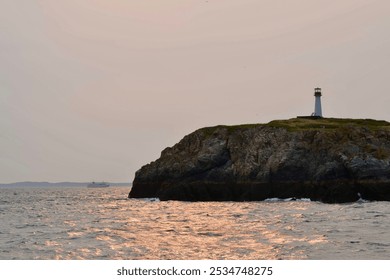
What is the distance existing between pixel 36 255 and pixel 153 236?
28.3 feet

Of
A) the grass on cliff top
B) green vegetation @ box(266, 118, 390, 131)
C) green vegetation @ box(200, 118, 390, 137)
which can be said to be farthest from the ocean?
green vegetation @ box(266, 118, 390, 131)

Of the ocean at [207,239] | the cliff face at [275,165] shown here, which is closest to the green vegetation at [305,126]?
the cliff face at [275,165]

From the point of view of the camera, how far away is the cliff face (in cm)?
A: 8244

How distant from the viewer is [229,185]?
9300 centimetres

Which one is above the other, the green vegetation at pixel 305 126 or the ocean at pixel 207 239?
the green vegetation at pixel 305 126

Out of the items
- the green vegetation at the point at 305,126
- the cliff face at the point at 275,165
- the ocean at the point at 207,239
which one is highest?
the green vegetation at the point at 305,126

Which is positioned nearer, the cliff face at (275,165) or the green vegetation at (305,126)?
the cliff face at (275,165)

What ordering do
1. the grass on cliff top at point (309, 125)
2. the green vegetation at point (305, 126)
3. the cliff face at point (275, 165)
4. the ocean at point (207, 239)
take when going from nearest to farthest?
1. the ocean at point (207, 239)
2. the cliff face at point (275, 165)
3. the green vegetation at point (305, 126)
4. the grass on cliff top at point (309, 125)

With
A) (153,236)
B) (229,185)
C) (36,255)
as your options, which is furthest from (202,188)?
(36,255)

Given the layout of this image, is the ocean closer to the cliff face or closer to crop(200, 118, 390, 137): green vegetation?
the cliff face

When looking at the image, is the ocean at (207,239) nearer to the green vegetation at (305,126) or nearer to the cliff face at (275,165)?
the cliff face at (275,165)

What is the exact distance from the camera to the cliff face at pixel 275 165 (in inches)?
3246

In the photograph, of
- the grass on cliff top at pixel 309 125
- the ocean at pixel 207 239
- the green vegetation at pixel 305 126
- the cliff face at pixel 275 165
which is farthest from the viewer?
the grass on cliff top at pixel 309 125

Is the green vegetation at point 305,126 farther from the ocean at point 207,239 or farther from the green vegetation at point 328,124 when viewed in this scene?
the ocean at point 207,239
